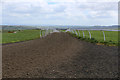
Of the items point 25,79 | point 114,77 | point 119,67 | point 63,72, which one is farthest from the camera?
point 119,67

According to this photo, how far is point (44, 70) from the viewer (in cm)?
554

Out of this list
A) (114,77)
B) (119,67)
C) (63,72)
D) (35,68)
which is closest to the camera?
A: (114,77)

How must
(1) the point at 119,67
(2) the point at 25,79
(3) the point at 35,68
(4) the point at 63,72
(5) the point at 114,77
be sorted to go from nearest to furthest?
(2) the point at 25,79 → (5) the point at 114,77 → (4) the point at 63,72 → (3) the point at 35,68 → (1) the point at 119,67

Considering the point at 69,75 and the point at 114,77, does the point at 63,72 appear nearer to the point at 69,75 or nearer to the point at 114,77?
the point at 69,75

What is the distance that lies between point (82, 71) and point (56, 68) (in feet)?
3.00

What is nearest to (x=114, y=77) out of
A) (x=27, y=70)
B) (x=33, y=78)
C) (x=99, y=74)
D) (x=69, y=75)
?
(x=99, y=74)

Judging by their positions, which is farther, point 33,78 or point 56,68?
point 56,68

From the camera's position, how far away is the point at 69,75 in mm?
5039

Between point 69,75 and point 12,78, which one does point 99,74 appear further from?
point 12,78

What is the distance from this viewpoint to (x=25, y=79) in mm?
4547

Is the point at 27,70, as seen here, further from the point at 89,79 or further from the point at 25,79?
the point at 89,79

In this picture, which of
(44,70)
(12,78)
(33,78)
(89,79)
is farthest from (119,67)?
(12,78)

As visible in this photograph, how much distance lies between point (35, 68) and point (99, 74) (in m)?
2.12

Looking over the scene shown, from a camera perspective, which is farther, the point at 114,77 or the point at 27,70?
the point at 27,70
